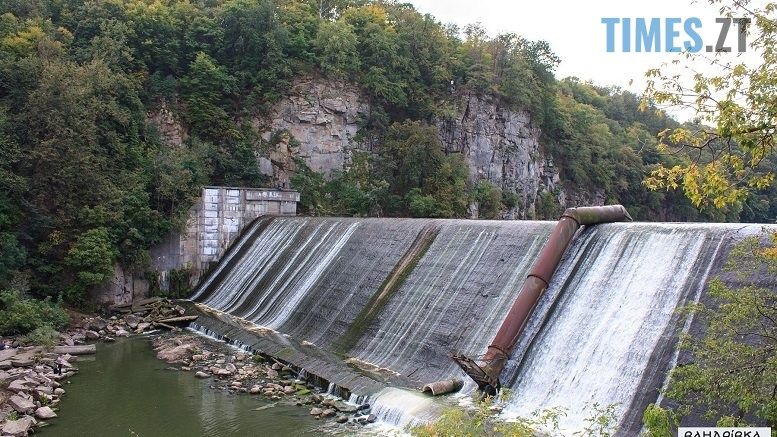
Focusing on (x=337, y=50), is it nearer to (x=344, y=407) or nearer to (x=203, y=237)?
(x=203, y=237)

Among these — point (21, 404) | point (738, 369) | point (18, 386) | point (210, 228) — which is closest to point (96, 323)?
point (18, 386)

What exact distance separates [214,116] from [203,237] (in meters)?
10.3

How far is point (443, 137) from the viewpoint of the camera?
43250mm

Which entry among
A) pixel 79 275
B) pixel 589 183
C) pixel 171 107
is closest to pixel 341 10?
pixel 171 107

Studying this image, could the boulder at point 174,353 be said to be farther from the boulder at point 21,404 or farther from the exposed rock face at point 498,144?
the exposed rock face at point 498,144

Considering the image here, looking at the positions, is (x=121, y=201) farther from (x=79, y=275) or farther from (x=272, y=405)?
(x=272, y=405)

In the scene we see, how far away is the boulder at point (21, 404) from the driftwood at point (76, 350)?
195 inches

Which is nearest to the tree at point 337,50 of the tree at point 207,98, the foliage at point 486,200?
the tree at point 207,98

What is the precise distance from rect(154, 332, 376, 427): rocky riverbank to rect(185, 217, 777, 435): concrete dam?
41 cm

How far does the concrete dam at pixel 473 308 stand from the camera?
482 inches

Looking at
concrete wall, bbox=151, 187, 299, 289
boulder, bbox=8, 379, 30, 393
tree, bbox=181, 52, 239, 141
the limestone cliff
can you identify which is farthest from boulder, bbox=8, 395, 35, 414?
tree, bbox=181, 52, 239, 141

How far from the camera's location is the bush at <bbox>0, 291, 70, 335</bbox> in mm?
20281

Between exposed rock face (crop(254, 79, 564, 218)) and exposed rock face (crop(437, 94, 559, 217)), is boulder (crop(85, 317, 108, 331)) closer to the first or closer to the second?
exposed rock face (crop(254, 79, 564, 218))

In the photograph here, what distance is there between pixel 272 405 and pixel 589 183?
43.2m
